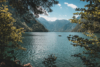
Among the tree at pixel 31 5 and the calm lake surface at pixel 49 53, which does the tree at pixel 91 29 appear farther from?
the calm lake surface at pixel 49 53

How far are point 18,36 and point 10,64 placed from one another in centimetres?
499

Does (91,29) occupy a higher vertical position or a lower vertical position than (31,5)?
Answer: lower

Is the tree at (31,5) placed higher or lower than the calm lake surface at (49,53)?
higher

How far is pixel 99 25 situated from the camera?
4.52m

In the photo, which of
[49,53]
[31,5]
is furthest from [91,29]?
[49,53]

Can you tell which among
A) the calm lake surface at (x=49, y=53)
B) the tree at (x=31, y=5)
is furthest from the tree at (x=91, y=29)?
the calm lake surface at (x=49, y=53)

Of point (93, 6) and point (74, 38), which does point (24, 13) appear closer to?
point (74, 38)

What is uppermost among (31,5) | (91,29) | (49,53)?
(31,5)

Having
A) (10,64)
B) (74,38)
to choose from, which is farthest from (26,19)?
(74,38)

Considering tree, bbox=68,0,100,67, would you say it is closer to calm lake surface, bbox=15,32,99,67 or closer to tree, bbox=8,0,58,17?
tree, bbox=8,0,58,17

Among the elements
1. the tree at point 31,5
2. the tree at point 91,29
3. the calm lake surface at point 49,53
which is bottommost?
the calm lake surface at point 49,53

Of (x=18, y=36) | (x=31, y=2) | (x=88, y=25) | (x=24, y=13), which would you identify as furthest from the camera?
(x=18, y=36)

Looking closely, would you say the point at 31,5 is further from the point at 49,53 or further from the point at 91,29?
the point at 49,53

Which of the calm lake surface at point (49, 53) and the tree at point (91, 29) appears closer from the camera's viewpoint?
the tree at point (91, 29)
